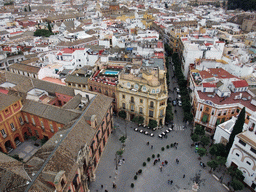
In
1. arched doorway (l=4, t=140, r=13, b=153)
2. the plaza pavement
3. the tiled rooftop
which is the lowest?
the plaza pavement

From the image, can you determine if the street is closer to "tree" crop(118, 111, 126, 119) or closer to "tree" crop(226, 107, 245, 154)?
"tree" crop(118, 111, 126, 119)

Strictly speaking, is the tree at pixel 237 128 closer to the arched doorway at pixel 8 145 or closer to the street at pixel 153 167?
the street at pixel 153 167

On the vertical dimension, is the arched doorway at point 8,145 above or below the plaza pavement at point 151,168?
above

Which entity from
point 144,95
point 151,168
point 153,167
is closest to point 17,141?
point 151,168

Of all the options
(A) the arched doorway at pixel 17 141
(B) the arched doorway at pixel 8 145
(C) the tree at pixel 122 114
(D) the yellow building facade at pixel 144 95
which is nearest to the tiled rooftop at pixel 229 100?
(D) the yellow building facade at pixel 144 95

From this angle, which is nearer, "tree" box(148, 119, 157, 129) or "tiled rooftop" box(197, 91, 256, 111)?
"tiled rooftop" box(197, 91, 256, 111)

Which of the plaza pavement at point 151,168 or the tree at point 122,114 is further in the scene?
the tree at point 122,114

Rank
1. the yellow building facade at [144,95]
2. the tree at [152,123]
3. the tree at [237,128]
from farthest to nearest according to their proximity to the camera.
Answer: the tree at [152,123] → the yellow building facade at [144,95] → the tree at [237,128]

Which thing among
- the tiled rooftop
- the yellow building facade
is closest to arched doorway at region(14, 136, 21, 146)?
the yellow building facade

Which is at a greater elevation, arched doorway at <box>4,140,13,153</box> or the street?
arched doorway at <box>4,140,13,153</box>

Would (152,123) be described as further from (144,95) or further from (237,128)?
(237,128)
